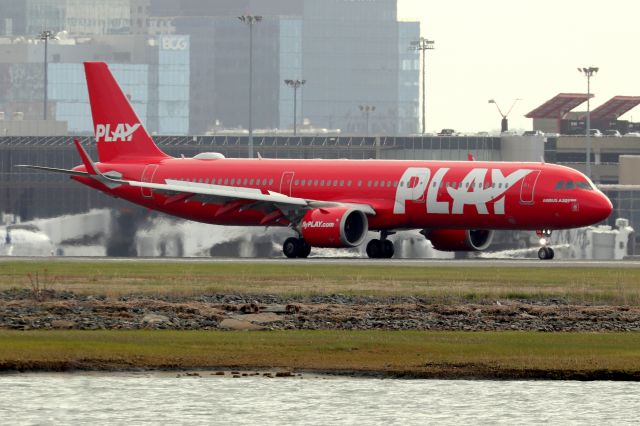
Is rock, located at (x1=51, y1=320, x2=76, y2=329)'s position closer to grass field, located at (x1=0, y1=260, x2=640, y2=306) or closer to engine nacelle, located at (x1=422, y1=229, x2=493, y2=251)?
grass field, located at (x1=0, y1=260, x2=640, y2=306)

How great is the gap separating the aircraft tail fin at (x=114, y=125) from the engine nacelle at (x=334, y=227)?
11938 millimetres

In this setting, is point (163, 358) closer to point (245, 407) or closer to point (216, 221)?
point (245, 407)

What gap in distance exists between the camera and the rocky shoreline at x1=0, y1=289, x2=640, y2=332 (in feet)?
139

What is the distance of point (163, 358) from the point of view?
36594mm

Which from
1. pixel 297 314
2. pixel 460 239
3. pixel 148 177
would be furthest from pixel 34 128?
pixel 297 314

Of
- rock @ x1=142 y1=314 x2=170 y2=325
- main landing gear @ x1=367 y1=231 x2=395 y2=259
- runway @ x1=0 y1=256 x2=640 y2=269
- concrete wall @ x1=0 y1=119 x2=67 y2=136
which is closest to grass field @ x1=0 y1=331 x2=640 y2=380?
rock @ x1=142 y1=314 x2=170 y2=325

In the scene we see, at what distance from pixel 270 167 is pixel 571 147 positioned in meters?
98.9

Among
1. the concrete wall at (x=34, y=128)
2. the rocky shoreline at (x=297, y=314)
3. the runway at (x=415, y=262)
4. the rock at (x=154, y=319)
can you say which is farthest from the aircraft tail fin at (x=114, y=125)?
the concrete wall at (x=34, y=128)

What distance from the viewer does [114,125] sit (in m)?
81.6

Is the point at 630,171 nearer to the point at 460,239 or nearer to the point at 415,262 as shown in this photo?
the point at 460,239

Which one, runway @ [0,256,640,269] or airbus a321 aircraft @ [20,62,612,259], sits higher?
airbus a321 aircraft @ [20,62,612,259]

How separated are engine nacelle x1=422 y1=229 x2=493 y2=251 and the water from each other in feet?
130

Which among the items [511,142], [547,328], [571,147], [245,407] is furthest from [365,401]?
[571,147]

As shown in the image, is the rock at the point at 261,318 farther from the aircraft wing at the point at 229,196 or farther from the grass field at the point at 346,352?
the aircraft wing at the point at 229,196
